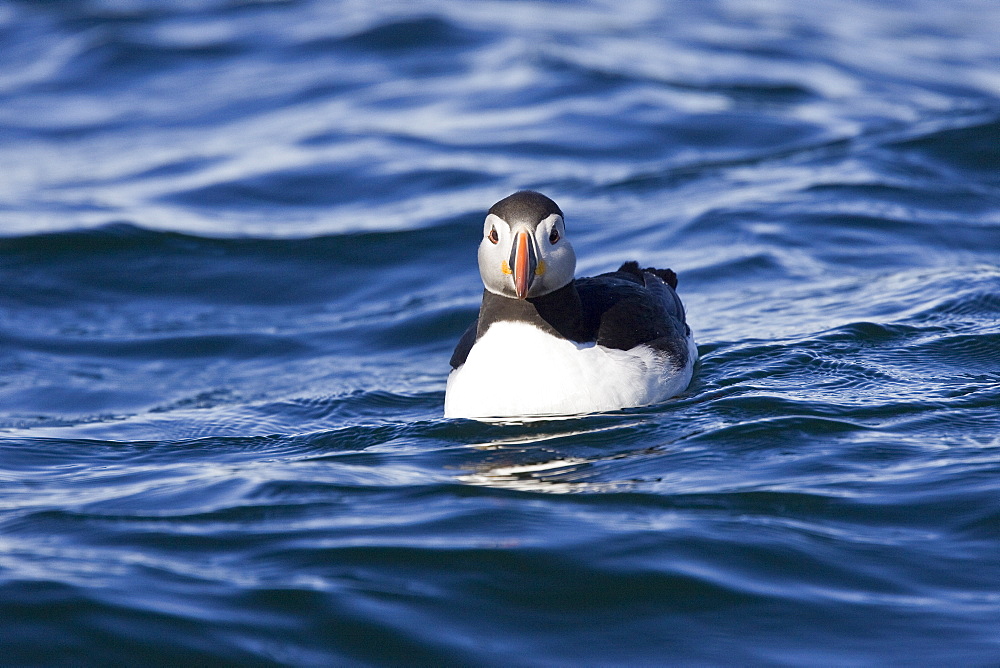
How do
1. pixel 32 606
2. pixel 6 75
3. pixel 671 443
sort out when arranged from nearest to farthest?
pixel 32 606, pixel 671 443, pixel 6 75

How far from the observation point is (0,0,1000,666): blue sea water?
4.90 metres

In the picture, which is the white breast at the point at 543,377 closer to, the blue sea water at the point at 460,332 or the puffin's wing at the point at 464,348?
the blue sea water at the point at 460,332

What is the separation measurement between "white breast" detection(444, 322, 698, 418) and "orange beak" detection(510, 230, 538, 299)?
1.36 feet

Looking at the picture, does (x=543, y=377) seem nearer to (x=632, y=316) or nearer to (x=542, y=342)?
(x=542, y=342)

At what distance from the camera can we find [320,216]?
13250mm

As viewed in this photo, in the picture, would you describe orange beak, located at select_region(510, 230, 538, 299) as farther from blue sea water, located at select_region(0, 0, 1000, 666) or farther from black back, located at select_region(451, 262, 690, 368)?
blue sea water, located at select_region(0, 0, 1000, 666)

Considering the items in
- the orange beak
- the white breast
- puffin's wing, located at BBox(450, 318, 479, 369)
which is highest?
the orange beak

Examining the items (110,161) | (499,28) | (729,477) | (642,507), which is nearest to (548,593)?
(642,507)

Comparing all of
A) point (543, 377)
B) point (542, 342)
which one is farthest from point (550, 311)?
point (543, 377)

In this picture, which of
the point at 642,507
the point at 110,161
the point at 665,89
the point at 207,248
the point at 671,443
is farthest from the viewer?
the point at 665,89

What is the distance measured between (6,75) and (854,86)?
12706mm

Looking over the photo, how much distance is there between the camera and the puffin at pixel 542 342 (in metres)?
6.58

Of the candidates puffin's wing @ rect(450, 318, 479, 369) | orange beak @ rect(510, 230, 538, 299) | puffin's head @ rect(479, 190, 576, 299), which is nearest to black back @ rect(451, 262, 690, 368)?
puffin's wing @ rect(450, 318, 479, 369)

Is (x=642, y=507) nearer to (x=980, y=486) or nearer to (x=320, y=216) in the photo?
(x=980, y=486)
